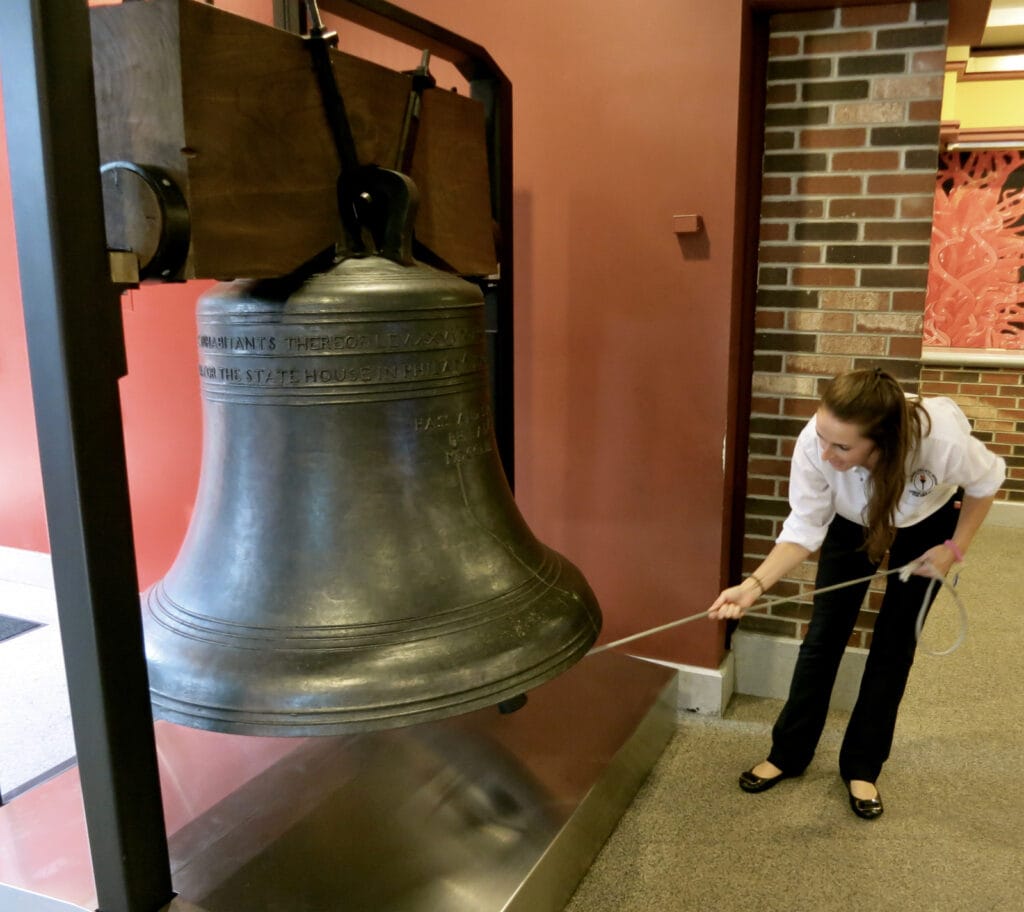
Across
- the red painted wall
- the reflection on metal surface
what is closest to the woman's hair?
the red painted wall

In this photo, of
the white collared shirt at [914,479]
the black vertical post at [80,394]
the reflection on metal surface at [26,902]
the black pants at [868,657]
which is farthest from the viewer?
the black pants at [868,657]

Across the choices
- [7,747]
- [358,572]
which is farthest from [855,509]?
[7,747]

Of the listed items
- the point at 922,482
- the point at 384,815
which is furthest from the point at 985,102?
the point at 384,815

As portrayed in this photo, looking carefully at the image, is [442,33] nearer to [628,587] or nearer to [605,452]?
[605,452]

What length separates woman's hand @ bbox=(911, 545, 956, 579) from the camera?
1930mm

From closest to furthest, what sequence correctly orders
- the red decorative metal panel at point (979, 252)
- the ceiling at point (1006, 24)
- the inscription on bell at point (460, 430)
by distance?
the inscription on bell at point (460, 430), the ceiling at point (1006, 24), the red decorative metal panel at point (979, 252)

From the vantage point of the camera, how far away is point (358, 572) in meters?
1.14

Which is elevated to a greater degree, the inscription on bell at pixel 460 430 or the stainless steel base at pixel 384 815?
the inscription on bell at pixel 460 430

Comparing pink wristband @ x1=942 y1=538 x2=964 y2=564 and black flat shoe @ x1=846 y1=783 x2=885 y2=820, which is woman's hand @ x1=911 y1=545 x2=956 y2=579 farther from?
black flat shoe @ x1=846 y1=783 x2=885 y2=820

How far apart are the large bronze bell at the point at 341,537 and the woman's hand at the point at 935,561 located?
107cm

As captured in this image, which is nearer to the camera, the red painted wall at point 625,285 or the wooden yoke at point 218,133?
the wooden yoke at point 218,133

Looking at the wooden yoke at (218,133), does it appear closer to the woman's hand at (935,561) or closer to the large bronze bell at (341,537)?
the large bronze bell at (341,537)

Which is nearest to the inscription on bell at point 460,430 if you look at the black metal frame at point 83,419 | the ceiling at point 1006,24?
the black metal frame at point 83,419

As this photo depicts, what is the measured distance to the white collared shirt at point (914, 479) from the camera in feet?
6.05
